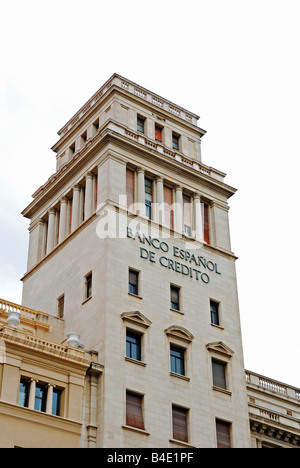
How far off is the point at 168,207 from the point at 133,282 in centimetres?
870

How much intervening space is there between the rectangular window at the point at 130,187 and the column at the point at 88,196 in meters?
2.82

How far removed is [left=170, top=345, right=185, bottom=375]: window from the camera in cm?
5356

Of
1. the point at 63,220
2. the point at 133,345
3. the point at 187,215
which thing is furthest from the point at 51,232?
the point at 133,345

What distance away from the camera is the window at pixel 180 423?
50750mm

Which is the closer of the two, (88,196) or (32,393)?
(32,393)

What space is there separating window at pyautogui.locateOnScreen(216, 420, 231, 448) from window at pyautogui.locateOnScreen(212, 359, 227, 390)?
274 centimetres

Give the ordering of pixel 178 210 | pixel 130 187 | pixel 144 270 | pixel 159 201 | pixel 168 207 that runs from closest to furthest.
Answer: pixel 144 270 < pixel 130 187 < pixel 159 201 < pixel 168 207 < pixel 178 210

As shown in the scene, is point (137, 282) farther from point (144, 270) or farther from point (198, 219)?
point (198, 219)

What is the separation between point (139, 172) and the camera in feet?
201

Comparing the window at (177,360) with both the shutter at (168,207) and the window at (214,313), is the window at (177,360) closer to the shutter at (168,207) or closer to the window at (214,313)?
the window at (214,313)

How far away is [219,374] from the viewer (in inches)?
2192

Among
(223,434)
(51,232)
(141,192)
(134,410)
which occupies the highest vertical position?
(141,192)
